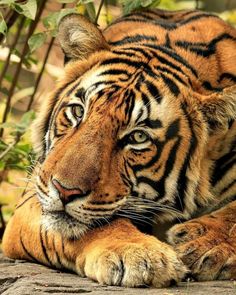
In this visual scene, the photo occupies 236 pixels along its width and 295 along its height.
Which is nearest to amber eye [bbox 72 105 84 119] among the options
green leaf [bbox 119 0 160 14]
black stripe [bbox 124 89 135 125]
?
black stripe [bbox 124 89 135 125]

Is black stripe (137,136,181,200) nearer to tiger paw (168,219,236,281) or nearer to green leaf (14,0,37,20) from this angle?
tiger paw (168,219,236,281)

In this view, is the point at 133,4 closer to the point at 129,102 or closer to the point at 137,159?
the point at 129,102

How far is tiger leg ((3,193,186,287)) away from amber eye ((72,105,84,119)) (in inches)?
19.4

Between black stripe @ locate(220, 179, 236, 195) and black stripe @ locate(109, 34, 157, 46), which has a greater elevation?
black stripe @ locate(109, 34, 157, 46)

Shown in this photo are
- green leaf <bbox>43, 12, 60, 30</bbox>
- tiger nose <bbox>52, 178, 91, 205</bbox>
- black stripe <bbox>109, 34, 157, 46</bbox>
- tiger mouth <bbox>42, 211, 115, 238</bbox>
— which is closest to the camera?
tiger nose <bbox>52, 178, 91, 205</bbox>

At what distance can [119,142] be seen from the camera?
158 inches

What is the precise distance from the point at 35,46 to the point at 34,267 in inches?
47.1

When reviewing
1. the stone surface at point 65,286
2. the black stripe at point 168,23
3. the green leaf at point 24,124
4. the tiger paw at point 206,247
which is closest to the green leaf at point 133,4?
the black stripe at point 168,23

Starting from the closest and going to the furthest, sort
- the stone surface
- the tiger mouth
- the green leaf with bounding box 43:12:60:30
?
the stone surface, the tiger mouth, the green leaf with bounding box 43:12:60:30

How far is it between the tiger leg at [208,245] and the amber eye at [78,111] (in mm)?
620

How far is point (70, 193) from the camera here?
12.4 ft

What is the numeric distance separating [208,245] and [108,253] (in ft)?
1.50

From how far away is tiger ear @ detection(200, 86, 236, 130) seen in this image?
13.3 ft

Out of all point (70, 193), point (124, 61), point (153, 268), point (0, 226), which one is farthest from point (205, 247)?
point (0, 226)
